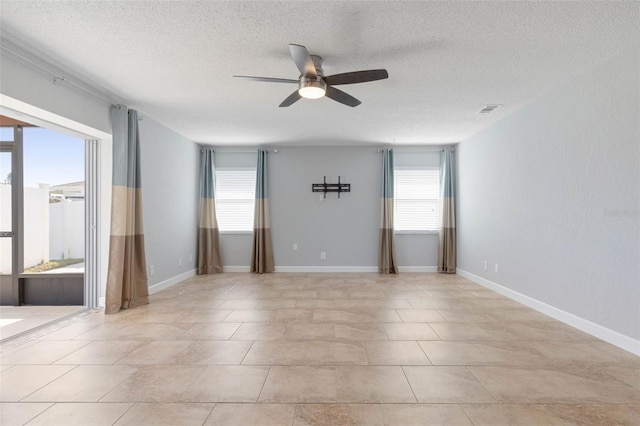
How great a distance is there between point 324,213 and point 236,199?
1.84 metres

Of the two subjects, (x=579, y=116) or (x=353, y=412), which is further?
(x=579, y=116)

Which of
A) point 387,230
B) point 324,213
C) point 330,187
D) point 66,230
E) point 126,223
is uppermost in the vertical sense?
point 330,187

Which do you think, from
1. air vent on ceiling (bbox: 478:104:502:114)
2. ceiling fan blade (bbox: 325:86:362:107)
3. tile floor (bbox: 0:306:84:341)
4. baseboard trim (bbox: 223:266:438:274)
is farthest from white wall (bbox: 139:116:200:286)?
air vent on ceiling (bbox: 478:104:502:114)

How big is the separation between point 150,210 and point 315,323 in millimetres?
2969

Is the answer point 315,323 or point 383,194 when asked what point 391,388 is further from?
point 383,194

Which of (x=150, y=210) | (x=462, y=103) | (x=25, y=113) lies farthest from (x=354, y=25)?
(x=150, y=210)

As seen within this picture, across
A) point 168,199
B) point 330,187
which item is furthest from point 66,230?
point 330,187

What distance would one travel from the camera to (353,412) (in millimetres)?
1774

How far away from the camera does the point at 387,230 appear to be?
609cm

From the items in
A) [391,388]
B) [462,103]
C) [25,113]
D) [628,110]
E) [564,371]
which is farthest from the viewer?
[462,103]

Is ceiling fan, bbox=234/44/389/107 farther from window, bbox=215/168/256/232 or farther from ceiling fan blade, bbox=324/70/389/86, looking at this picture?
window, bbox=215/168/256/232

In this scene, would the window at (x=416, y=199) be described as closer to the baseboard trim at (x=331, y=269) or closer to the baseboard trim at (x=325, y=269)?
the baseboard trim at (x=331, y=269)

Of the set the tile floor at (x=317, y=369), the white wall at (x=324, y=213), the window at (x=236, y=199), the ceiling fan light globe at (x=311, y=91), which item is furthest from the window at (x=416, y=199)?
the ceiling fan light globe at (x=311, y=91)

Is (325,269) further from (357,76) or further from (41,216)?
(41,216)
